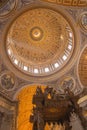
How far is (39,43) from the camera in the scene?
66.6ft

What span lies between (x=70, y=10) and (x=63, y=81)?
17.1 ft

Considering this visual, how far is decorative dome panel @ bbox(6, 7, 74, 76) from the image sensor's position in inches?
719

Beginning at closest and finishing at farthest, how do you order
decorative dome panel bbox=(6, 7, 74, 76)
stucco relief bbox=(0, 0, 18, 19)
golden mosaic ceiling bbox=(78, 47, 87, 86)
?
1. stucco relief bbox=(0, 0, 18, 19)
2. golden mosaic ceiling bbox=(78, 47, 87, 86)
3. decorative dome panel bbox=(6, 7, 74, 76)

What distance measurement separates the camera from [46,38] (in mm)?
20016

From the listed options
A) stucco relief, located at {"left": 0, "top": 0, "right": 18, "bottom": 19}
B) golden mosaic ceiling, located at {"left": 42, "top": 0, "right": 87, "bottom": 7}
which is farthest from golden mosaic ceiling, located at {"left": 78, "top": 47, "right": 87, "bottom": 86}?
stucco relief, located at {"left": 0, "top": 0, "right": 18, "bottom": 19}

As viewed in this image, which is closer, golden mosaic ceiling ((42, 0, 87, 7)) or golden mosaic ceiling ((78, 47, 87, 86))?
golden mosaic ceiling ((42, 0, 87, 7))

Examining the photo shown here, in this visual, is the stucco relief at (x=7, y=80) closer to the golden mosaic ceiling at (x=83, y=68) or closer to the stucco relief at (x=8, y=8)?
the stucco relief at (x=8, y=8)

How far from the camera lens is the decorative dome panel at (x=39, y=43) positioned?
59.9 ft

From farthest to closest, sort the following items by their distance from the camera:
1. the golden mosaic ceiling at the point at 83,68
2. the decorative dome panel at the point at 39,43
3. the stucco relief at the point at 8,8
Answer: the decorative dome panel at the point at 39,43 → the golden mosaic ceiling at the point at 83,68 → the stucco relief at the point at 8,8

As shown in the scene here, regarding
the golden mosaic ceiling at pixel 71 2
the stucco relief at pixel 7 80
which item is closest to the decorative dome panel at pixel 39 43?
the stucco relief at pixel 7 80

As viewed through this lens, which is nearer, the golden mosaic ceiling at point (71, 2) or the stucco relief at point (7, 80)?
Result: the golden mosaic ceiling at point (71, 2)

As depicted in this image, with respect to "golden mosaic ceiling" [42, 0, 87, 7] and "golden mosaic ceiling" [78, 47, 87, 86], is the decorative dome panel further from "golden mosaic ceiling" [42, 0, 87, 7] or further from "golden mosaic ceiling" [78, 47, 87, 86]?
"golden mosaic ceiling" [42, 0, 87, 7]

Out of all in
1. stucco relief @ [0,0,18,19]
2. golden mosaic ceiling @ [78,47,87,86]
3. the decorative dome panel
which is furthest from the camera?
the decorative dome panel

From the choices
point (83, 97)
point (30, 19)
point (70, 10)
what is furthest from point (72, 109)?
point (30, 19)
